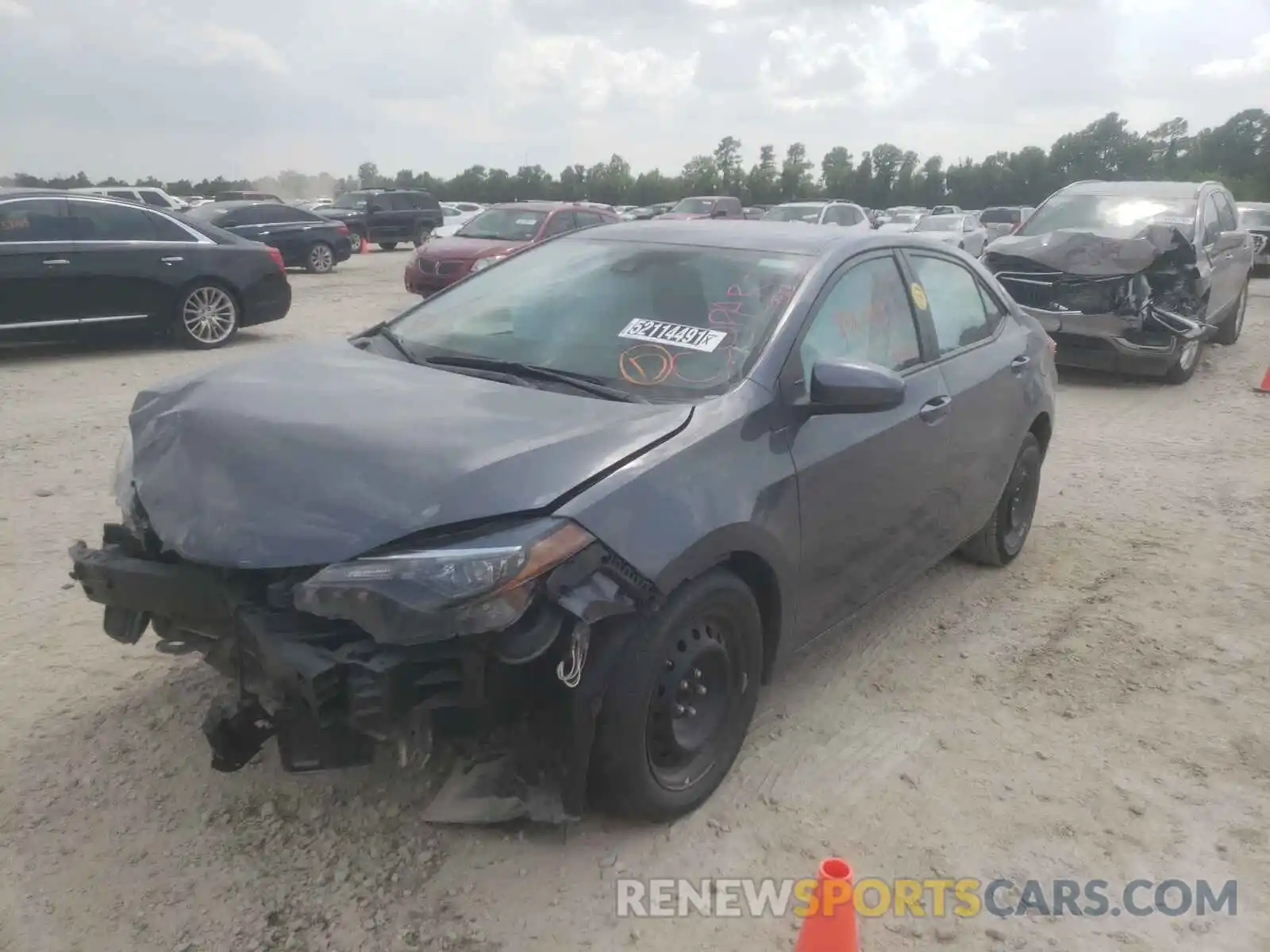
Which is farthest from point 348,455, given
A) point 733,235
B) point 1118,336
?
point 1118,336

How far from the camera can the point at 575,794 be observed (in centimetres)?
264

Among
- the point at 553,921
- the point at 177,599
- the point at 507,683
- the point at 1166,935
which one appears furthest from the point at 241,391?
the point at 1166,935

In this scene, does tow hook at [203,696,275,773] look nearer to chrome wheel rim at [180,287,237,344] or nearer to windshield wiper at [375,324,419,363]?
windshield wiper at [375,324,419,363]

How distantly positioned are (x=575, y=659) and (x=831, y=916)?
842 millimetres

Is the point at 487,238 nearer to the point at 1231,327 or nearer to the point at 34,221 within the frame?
the point at 34,221

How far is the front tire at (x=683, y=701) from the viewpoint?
270 cm

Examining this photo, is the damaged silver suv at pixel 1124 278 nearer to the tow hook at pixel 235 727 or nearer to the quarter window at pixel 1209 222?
the quarter window at pixel 1209 222

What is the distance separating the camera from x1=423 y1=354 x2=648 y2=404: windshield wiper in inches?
126

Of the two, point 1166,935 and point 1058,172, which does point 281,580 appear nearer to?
point 1166,935

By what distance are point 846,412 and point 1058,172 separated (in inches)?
2707

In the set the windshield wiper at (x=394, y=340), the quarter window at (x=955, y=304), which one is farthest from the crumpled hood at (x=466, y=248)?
the windshield wiper at (x=394, y=340)

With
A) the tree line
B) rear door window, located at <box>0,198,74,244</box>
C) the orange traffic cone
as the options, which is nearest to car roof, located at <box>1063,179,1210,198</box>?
rear door window, located at <box>0,198,74,244</box>

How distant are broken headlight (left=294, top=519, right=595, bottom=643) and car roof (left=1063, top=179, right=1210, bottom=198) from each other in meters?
10.6

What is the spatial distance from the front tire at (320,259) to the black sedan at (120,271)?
10093 mm
